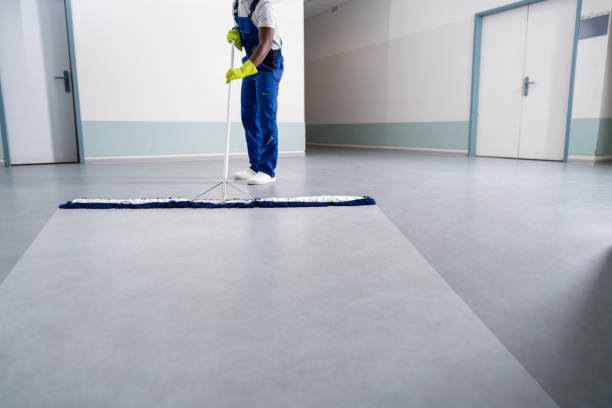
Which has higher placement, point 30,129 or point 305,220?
point 30,129

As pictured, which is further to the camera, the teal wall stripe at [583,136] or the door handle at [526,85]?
the door handle at [526,85]

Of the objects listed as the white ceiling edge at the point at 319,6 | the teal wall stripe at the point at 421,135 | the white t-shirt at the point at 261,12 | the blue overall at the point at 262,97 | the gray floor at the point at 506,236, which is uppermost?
the white ceiling edge at the point at 319,6

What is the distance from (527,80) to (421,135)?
1762 millimetres

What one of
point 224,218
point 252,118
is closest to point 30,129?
point 252,118

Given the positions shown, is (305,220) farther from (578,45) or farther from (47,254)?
(578,45)

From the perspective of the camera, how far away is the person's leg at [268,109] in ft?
9.09

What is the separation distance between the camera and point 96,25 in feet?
15.4

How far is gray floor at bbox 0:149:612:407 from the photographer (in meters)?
0.78

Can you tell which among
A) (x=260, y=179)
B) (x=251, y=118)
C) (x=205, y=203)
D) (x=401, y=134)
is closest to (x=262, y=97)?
(x=251, y=118)

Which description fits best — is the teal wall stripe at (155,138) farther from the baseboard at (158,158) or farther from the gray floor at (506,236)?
the gray floor at (506,236)

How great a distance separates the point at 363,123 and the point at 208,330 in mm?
7431

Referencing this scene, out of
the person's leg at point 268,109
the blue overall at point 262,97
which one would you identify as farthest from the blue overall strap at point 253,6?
the person's leg at point 268,109

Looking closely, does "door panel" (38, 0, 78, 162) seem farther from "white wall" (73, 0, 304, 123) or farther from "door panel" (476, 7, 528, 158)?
"door panel" (476, 7, 528, 158)

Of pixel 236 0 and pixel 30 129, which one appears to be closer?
pixel 236 0
